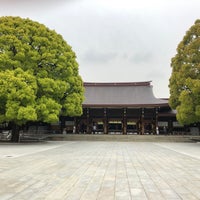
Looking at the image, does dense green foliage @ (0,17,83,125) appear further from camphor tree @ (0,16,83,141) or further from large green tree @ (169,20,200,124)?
large green tree @ (169,20,200,124)

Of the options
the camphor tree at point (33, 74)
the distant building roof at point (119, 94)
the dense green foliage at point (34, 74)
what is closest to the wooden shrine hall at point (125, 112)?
the distant building roof at point (119, 94)

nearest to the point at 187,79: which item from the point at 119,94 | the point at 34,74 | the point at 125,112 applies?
the point at 125,112

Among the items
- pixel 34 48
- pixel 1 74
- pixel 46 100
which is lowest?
pixel 46 100

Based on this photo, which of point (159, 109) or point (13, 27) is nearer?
point (13, 27)

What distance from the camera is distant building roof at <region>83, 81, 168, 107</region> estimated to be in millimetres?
36094

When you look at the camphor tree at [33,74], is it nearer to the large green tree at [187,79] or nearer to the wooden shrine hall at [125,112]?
the large green tree at [187,79]

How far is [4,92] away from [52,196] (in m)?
14.7

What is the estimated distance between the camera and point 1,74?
60.4ft

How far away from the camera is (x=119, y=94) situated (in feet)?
126

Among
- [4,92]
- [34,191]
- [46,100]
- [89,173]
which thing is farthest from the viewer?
[46,100]

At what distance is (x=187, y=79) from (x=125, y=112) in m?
12.5

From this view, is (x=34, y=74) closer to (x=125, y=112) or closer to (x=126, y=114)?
(x=125, y=112)

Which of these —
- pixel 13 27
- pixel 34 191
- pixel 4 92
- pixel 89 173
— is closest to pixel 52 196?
pixel 34 191

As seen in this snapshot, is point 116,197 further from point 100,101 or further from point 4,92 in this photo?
point 100,101
